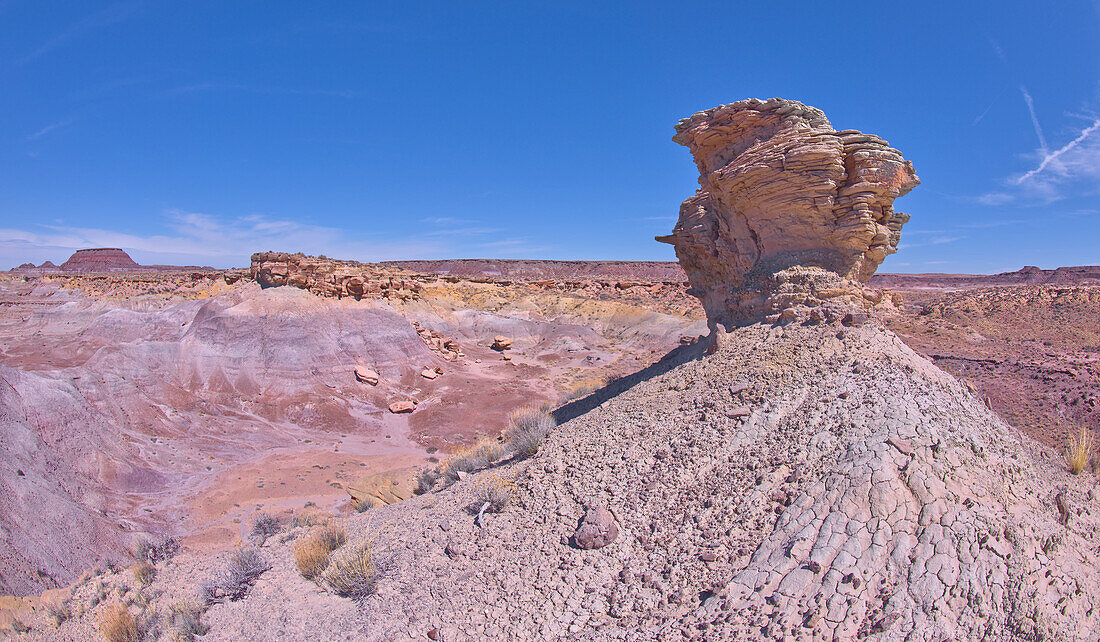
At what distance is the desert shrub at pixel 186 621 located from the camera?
17.5 feet

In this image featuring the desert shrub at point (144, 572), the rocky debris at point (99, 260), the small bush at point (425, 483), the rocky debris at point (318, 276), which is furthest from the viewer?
the rocky debris at point (99, 260)

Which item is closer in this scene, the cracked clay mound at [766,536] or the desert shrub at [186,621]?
the cracked clay mound at [766,536]

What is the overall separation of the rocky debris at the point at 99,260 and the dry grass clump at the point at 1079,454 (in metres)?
114

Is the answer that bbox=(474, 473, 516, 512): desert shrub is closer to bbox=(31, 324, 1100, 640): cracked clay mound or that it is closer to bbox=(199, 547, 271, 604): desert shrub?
bbox=(31, 324, 1100, 640): cracked clay mound

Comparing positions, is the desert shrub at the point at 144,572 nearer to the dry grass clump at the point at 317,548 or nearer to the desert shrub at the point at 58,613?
the desert shrub at the point at 58,613

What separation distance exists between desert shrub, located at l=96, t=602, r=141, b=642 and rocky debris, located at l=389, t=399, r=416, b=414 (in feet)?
37.8

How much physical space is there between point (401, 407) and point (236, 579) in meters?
11.5

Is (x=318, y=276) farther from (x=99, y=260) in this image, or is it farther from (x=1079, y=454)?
(x=99, y=260)

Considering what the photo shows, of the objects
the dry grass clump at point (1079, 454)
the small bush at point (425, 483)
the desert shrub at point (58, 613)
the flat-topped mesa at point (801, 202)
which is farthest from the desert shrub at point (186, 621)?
the dry grass clump at point (1079, 454)

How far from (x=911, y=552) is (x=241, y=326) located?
1967 cm

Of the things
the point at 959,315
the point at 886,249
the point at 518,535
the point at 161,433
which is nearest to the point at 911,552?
the point at 518,535

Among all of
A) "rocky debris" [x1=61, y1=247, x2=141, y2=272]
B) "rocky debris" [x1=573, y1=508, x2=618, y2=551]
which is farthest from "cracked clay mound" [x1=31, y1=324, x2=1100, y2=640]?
"rocky debris" [x1=61, y1=247, x2=141, y2=272]

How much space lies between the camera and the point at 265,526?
31.0ft

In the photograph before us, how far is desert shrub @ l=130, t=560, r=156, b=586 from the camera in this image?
754cm
